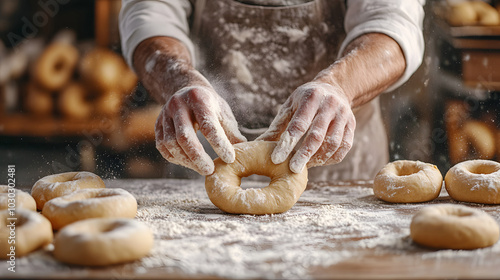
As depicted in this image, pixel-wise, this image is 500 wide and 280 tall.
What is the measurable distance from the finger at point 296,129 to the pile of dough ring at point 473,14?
7.26ft

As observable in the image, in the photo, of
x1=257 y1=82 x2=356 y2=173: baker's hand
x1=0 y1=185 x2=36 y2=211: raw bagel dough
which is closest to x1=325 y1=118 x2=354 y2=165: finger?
x1=257 y1=82 x2=356 y2=173: baker's hand

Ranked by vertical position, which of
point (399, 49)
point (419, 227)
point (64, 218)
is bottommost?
point (64, 218)

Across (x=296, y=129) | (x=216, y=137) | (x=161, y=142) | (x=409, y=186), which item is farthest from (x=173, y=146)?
(x=409, y=186)

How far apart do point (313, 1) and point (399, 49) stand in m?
0.49

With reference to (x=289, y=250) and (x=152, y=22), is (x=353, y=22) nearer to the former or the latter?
(x=152, y=22)

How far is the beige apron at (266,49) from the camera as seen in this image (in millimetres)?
2098

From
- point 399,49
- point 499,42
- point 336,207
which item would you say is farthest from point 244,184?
point 499,42

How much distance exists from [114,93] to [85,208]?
7.26 ft

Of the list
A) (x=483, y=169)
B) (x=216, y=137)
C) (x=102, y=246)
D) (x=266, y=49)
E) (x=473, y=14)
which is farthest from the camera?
(x=473, y=14)

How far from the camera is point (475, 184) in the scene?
4.87ft

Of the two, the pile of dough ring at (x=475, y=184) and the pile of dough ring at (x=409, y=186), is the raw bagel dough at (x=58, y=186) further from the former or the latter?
the pile of dough ring at (x=475, y=184)

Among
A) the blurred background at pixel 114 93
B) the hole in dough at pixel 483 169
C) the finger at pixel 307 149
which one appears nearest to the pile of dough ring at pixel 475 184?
the hole in dough at pixel 483 169

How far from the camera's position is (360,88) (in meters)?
1.77

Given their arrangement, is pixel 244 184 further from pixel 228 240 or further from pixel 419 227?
pixel 419 227
